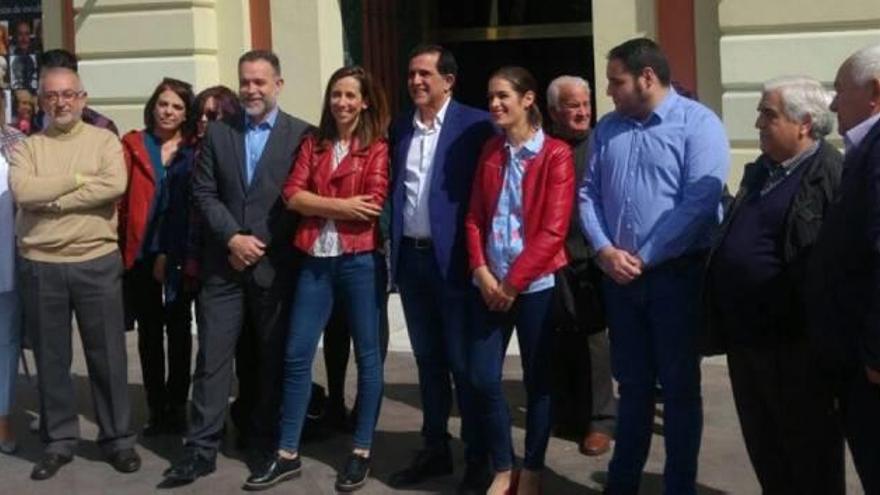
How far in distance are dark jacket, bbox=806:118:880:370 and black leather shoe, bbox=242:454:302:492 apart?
266cm

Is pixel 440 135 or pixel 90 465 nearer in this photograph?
pixel 440 135

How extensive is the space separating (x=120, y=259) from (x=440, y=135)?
172cm

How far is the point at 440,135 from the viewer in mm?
6016

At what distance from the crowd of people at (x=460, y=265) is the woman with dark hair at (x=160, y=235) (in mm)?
15

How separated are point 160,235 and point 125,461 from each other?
1106 mm

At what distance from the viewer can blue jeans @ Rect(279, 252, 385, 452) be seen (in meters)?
6.15

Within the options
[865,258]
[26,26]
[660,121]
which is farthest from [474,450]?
[26,26]

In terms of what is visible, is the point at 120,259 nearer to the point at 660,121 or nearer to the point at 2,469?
the point at 2,469

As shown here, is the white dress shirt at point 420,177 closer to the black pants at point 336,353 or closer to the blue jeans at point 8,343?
the black pants at point 336,353

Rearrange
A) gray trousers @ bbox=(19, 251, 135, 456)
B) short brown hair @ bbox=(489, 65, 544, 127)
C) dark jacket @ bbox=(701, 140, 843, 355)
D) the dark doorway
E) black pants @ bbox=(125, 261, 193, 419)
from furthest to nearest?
the dark doorway
black pants @ bbox=(125, 261, 193, 419)
gray trousers @ bbox=(19, 251, 135, 456)
short brown hair @ bbox=(489, 65, 544, 127)
dark jacket @ bbox=(701, 140, 843, 355)

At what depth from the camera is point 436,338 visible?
20.1 ft

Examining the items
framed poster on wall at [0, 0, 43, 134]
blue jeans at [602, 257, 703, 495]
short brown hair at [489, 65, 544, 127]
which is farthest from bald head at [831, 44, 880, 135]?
framed poster on wall at [0, 0, 43, 134]

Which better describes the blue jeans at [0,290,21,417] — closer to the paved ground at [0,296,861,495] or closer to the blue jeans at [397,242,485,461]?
the paved ground at [0,296,861,495]

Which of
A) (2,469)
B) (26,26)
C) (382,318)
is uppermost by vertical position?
(26,26)
